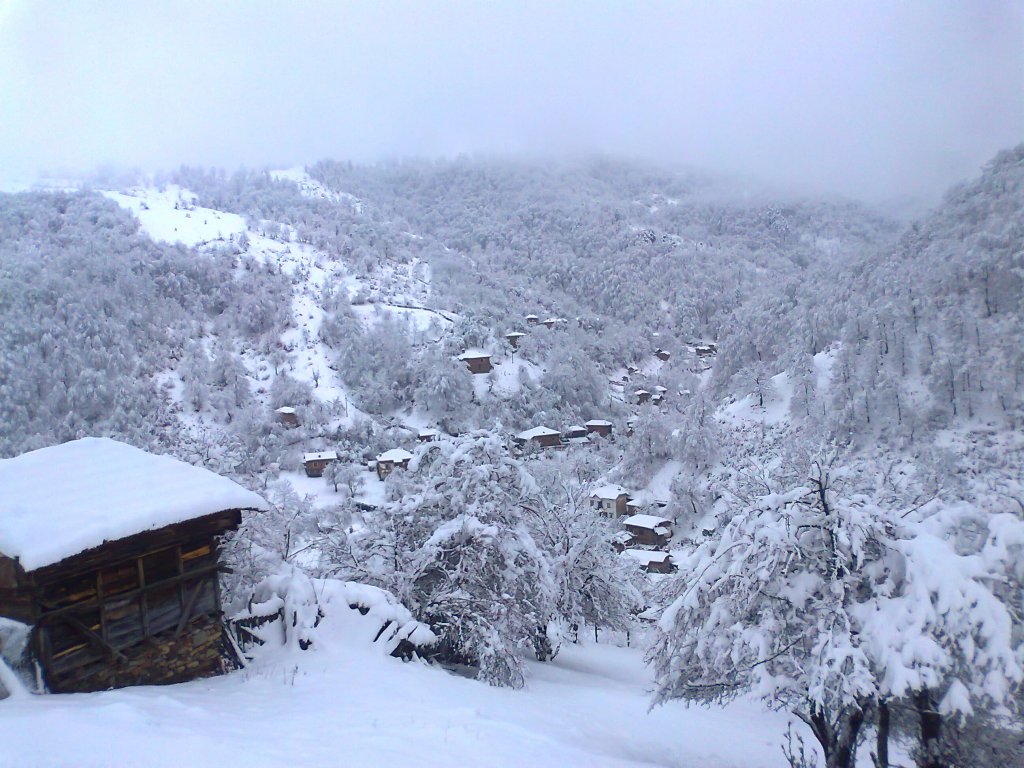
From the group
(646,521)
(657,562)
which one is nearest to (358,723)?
(657,562)

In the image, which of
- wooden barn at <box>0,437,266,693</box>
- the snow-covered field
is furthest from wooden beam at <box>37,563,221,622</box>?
the snow-covered field

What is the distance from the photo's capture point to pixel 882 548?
705 centimetres

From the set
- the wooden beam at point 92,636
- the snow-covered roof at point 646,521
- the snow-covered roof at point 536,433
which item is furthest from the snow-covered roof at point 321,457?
the wooden beam at point 92,636

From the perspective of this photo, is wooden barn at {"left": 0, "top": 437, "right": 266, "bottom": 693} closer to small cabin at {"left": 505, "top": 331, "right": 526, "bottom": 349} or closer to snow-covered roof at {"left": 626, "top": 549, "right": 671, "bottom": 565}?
snow-covered roof at {"left": 626, "top": 549, "right": 671, "bottom": 565}

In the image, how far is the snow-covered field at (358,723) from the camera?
18.5 ft

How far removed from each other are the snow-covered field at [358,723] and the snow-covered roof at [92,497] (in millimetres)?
1987

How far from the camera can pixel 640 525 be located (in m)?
47.9

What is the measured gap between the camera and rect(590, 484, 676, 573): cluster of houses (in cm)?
4066

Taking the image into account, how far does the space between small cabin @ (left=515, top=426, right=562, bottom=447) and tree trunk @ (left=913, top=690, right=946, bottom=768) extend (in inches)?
2319

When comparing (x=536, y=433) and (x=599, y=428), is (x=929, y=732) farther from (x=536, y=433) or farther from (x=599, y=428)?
(x=599, y=428)

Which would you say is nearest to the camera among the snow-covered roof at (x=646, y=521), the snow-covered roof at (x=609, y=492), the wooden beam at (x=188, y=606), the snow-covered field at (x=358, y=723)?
the snow-covered field at (x=358, y=723)

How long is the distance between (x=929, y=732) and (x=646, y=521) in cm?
4290

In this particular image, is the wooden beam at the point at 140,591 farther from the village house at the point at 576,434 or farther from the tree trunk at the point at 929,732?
the village house at the point at 576,434

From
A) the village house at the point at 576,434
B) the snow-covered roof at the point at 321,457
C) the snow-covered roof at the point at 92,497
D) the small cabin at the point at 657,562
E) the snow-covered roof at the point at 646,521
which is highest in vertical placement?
the snow-covered roof at the point at 92,497
